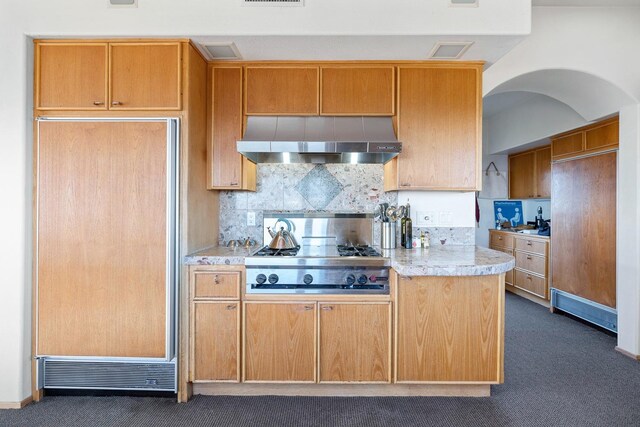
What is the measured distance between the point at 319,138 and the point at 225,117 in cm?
74

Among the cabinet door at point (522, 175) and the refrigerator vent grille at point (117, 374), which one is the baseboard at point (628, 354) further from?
the refrigerator vent grille at point (117, 374)

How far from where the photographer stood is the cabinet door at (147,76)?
2229 millimetres

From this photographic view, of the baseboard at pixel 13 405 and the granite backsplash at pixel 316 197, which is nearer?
the baseboard at pixel 13 405

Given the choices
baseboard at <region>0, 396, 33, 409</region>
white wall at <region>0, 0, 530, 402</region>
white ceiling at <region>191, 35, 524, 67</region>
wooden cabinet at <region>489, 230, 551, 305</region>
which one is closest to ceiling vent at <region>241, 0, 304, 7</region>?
white wall at <region>0, 0, 530, 402</region>

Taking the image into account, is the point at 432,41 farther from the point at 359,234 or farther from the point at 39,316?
the point at 39,316

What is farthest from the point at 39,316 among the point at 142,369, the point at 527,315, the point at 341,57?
the point at 527,315

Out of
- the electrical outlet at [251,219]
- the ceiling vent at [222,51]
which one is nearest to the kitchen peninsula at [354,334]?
the electrical outlet at [251,219]

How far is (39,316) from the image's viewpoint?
2201 millimetres

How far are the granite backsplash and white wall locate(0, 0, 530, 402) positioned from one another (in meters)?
1.08

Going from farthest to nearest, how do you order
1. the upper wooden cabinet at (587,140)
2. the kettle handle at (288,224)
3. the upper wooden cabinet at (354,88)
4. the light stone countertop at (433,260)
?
the upper wooden cabinet at (587,140), the kettle handle at (288,224), the upper wooden cabinet at (354,88), the light stone countertop at (433,260)

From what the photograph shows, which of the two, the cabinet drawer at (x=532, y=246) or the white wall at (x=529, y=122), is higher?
the white wall at (x=529, y=122)

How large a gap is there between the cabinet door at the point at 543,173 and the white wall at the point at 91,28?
3.26m

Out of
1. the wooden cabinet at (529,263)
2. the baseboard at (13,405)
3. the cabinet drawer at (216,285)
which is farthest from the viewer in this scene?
the wooden cabinet at (529,263)

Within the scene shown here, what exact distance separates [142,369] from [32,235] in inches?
44.4
